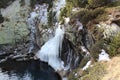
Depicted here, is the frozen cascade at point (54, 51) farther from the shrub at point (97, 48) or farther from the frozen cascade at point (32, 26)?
the shrub at point (97, 48)

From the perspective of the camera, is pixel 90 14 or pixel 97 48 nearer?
A: pixel 97 48

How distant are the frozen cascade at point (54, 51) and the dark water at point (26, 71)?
44.4 inches

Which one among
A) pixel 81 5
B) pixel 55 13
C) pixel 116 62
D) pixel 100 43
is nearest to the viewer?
pixel 116 62

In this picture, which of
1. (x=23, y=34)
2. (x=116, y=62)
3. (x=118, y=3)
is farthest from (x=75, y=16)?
(x=23, y=34)

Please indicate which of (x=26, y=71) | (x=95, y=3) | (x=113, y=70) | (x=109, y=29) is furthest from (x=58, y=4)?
(x=113, y=70)

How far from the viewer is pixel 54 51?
50562 millimetres

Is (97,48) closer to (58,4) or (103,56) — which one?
(103,56)

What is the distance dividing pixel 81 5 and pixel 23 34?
20174 mm

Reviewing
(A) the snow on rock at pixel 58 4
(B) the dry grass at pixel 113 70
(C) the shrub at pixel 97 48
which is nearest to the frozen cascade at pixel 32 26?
(A) the snow on rock at pixel 58 4

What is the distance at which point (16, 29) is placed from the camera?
A: 60188 mm

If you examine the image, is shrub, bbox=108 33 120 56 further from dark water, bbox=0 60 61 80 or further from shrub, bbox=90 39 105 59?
dark water, bbox=0 60 61 80

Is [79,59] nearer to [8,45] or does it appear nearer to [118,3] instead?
[118,3]

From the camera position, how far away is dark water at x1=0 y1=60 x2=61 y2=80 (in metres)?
44.5

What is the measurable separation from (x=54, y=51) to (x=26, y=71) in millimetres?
5890
